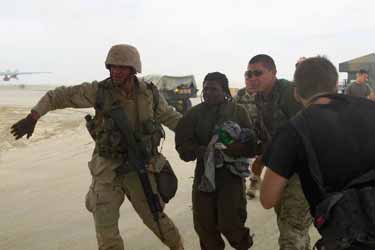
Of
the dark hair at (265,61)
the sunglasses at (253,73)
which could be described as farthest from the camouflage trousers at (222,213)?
the dark hair at (265,61)

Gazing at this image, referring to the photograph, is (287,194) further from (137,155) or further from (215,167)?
(137,155)

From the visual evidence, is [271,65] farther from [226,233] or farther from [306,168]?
[306,168]

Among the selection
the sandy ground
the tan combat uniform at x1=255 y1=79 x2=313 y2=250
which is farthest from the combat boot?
the tan combat uniform at x1=255 y1=79 x2=313 y2=250

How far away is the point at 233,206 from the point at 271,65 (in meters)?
1.21

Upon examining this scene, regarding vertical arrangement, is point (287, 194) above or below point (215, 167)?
below

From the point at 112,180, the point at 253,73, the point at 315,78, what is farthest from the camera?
the point at 253,73

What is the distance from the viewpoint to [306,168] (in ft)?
6.98

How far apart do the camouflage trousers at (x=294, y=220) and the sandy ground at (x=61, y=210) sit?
3.77ft

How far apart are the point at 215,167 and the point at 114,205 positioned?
0.84 meters

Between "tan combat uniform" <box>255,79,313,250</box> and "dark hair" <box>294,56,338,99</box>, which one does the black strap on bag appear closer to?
"dark hair" <box>294,56,338,99</box>

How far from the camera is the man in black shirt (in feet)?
6.50

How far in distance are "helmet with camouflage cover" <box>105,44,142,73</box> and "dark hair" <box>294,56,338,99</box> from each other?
70.7 inches

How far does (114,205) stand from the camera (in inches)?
147

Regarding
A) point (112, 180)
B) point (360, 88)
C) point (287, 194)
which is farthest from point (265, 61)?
point (360, 88)
